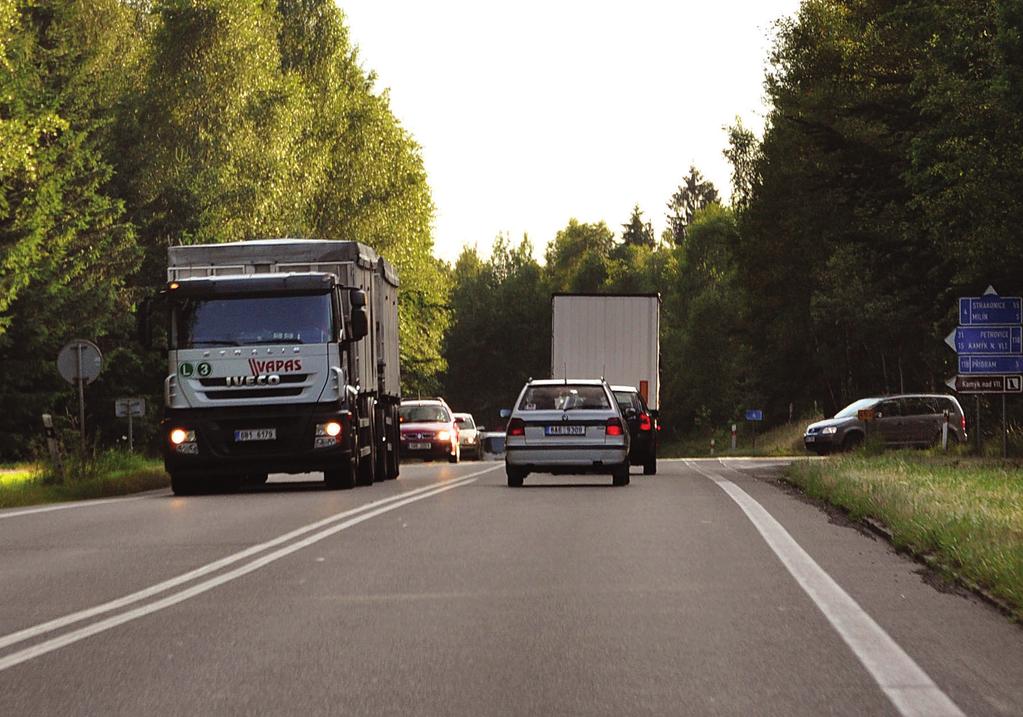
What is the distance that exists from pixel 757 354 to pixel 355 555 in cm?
5275

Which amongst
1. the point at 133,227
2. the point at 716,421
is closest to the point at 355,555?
the point at 133,227

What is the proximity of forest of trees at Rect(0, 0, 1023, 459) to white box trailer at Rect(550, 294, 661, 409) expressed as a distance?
4.07m

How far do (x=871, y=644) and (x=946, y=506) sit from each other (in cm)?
845

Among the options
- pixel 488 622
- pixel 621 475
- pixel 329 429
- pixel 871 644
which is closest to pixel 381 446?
pixel 329 429

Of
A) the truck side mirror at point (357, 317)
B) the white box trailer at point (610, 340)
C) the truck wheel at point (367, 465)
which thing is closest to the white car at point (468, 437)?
the white box trailer at point (610, 340)

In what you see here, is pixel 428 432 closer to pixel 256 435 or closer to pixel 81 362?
pixel 81 362

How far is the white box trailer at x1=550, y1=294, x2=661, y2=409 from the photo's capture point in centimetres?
3391

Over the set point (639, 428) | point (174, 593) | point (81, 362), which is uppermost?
point (81, 362)

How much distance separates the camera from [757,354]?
6531 cm

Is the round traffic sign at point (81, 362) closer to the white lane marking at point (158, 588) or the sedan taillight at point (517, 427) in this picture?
the sedan taillight at point (517, 427)

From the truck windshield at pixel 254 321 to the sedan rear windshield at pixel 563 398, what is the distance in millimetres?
3244

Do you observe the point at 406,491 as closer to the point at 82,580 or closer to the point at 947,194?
the point at 947,194

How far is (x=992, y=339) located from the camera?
28.3 metres

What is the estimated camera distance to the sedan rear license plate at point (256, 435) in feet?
76.5
